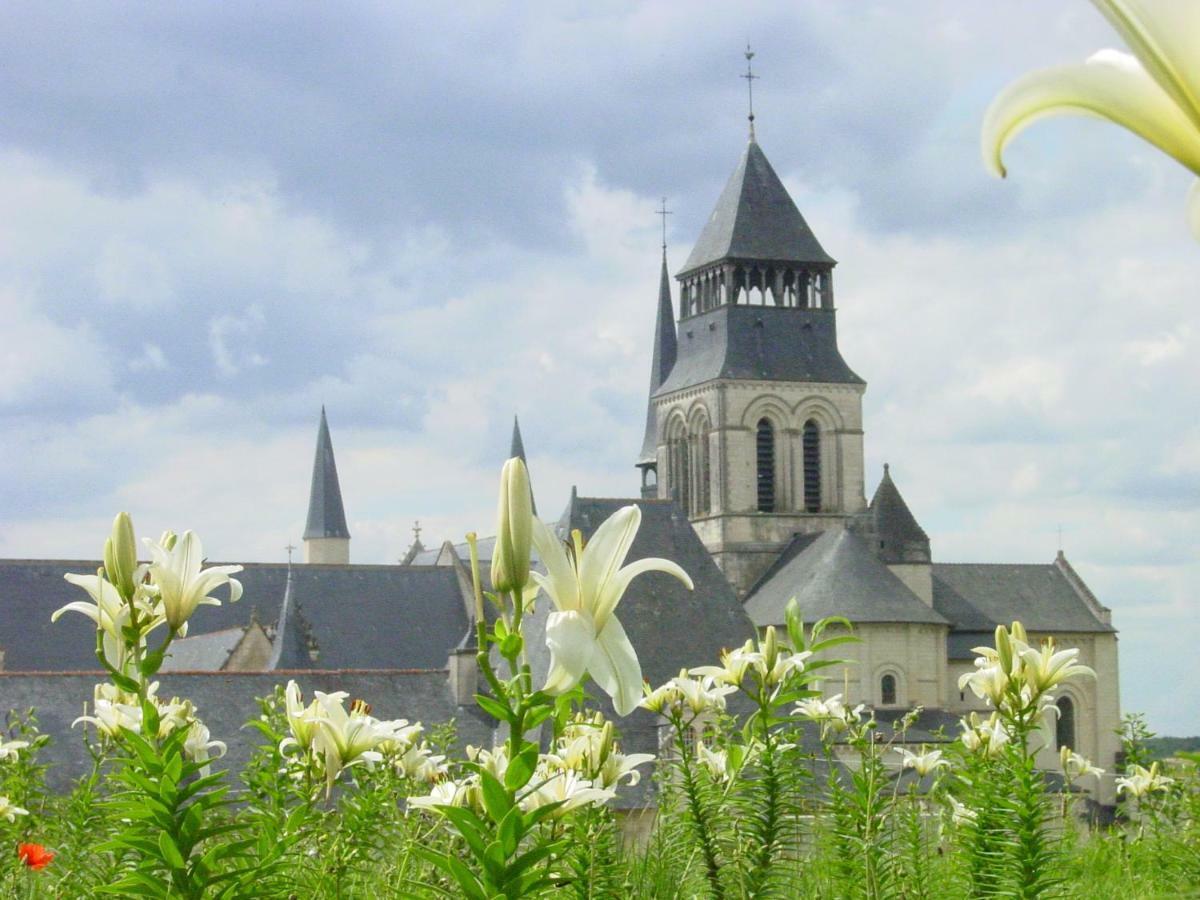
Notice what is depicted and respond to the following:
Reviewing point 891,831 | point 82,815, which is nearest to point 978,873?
point 891,831

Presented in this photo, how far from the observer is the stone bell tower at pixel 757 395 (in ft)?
207

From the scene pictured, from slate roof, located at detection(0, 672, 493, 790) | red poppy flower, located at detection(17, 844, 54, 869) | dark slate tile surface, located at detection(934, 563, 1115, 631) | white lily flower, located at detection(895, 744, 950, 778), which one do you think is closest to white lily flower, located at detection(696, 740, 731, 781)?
white lily flower, located at detection(895, 744, 950, 778)

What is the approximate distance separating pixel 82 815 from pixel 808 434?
201 feet

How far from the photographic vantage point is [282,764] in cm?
359

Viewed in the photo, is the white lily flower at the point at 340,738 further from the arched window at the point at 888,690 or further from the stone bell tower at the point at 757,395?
the stone bell tower at the point at 757,395

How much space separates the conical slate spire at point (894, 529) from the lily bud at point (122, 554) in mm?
60146

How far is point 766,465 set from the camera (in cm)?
6406

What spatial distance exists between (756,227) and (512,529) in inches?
2600

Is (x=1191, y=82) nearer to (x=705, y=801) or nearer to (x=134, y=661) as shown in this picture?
(x=134, y=661)

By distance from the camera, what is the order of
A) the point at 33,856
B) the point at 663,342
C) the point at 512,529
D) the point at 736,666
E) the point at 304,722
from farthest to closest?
the point at 663,342 < the point at 33,856 < the point at 736,666 < the point at 304,722 < the point at 512,529

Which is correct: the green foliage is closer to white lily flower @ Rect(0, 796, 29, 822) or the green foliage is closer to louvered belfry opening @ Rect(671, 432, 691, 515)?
white lily flower @ Rect(0, 796, 29, 822)

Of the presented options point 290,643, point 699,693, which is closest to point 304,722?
point 699,693

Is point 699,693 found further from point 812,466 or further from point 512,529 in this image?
point 812,466

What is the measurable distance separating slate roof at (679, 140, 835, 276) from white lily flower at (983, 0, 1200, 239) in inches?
2570
